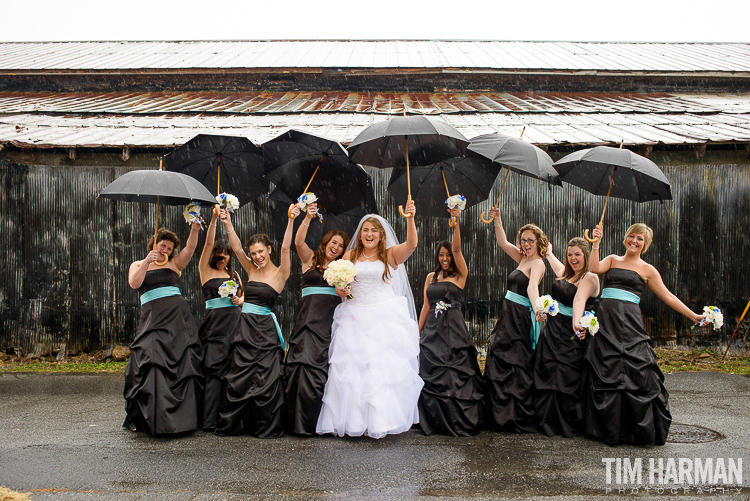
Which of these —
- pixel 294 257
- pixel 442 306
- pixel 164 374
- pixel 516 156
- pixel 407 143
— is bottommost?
pixel 164 374

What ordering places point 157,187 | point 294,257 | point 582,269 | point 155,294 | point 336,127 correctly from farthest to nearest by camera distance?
point 336,127 → point 294,257 → point 582,269 → point 155,294 → point 157,187

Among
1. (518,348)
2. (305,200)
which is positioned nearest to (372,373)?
(518,348)

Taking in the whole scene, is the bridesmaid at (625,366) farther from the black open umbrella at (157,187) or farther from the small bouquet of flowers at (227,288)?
the black open umbrella at (157,187)

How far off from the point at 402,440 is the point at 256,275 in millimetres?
2311

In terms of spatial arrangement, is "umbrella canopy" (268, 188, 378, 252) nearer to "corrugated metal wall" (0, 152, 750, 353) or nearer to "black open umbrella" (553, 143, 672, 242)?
"black open umbrella" (553, 143, 672, 242)

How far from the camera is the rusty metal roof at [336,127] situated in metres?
9.34

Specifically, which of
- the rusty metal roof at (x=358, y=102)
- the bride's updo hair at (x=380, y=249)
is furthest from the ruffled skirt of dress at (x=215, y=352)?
the rusty metal roof at (x=358, y=102)

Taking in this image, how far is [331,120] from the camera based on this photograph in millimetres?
11172

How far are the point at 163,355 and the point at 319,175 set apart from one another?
8.39 ft

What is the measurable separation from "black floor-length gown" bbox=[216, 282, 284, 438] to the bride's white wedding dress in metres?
0.50

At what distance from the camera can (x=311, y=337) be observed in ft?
19.0

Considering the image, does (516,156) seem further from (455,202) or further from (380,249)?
(380,249)

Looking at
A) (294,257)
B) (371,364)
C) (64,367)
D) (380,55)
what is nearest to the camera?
(371,364)

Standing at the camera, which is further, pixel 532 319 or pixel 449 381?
Result: pixel 532 319
